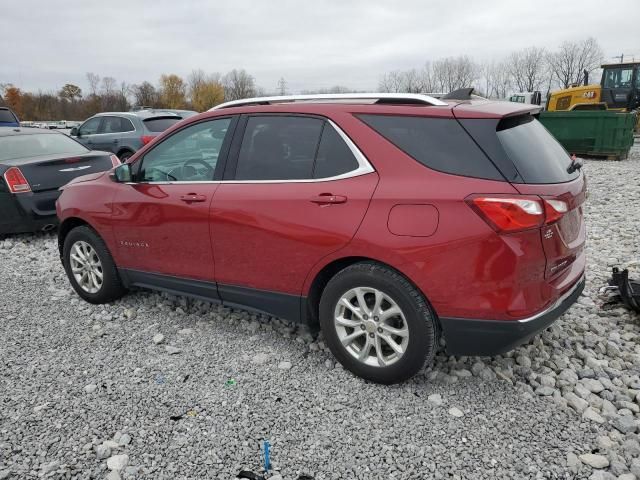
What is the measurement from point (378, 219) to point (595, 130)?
553 inches

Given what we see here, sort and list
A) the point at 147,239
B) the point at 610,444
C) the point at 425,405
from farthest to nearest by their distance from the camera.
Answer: the point at 147,239
the point at 425,405
the point at 610,444

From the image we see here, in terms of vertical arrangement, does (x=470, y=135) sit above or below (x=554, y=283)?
above

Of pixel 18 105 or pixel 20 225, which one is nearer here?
pixel 20 225

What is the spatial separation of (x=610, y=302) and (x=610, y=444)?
1861 mm

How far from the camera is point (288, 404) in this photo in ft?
9.79

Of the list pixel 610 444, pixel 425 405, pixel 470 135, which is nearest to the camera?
pixel 610 444

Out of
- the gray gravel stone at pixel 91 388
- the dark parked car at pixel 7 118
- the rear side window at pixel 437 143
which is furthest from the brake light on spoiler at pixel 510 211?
the dark parked car at pixel 7 118

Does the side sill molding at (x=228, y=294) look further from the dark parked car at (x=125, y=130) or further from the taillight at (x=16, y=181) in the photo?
the dark parked car at (x=125, y=130)

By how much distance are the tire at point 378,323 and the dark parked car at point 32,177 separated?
542cm

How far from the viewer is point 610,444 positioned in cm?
256

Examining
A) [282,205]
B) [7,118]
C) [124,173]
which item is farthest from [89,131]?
[282,205]

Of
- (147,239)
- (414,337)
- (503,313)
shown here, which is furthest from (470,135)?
(147,239)

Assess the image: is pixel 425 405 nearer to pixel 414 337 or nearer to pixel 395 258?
pixel 414 337

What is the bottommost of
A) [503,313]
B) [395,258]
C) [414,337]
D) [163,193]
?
[414,337]
